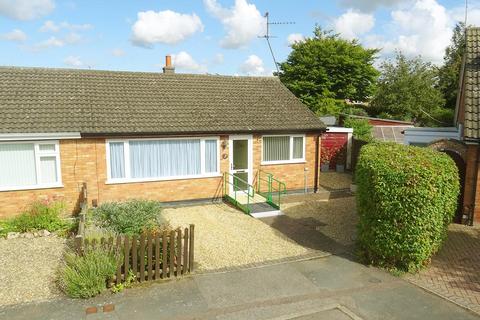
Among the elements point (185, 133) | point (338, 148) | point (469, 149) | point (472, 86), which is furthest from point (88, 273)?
point (338, 148)

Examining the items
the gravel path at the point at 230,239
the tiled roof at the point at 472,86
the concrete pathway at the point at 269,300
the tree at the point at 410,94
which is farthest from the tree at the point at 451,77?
the concrete pathway at the point at 269,300

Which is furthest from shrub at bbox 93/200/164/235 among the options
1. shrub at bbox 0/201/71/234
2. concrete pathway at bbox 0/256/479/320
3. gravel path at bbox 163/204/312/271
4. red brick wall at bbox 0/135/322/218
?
red brick wall at bbox 0/135/322/218

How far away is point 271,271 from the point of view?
26.5ft

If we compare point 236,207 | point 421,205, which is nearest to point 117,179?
point 236,207

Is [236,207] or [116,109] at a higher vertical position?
[116,109]

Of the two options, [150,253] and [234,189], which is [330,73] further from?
[150,253]

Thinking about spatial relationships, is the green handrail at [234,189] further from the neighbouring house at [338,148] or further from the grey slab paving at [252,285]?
the neighbouring house at [338,148]

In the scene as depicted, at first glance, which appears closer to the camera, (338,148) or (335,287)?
(335,287)

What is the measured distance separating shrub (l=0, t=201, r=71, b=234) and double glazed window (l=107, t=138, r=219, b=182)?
2.15 m

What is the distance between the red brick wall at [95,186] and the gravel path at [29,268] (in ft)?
5.88

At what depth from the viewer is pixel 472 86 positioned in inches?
465

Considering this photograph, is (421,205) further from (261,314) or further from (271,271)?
(261,314)

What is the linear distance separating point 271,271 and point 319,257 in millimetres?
1466

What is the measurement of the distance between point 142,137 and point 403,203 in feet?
26.9
